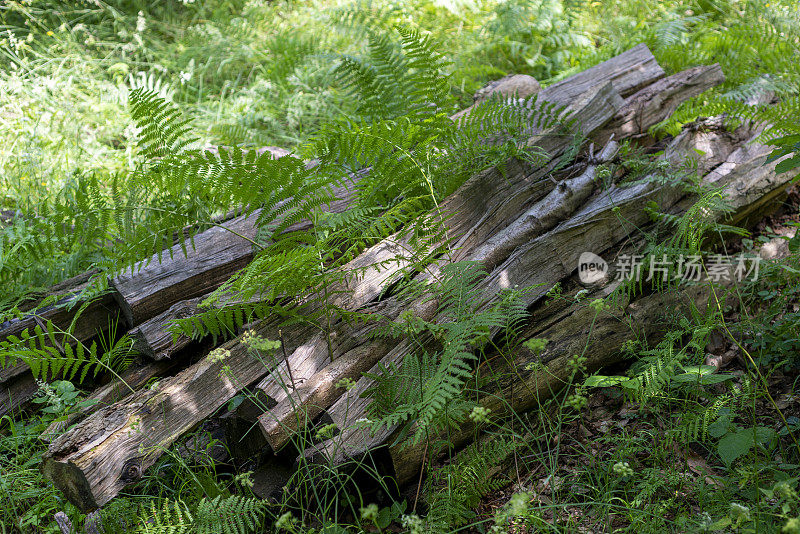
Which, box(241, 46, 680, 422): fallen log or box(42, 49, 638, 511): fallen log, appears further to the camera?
box(241, 46, 680, 422): fallen log

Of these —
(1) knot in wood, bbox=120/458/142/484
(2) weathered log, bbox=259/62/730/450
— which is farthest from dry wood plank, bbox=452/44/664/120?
(1) knot in wood, bbox=120/458/142/484

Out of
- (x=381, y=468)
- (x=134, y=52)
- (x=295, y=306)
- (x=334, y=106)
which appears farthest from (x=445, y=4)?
(x=381, y=468)

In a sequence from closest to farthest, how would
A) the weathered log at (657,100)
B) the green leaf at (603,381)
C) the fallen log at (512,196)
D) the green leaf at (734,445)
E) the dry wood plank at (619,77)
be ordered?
the green leaf at (734,445) < the green leaf at (603,381) < the fallen log at (512,196) < the weathered log at (657,100) < the dry wood plank at (619,77)

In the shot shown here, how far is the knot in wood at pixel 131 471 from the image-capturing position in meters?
2.44

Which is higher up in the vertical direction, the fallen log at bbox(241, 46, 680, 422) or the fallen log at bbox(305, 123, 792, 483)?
the fallen log at bbox(241, 46, 680, 422)

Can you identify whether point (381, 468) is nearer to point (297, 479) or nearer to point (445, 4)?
point (297, 479)

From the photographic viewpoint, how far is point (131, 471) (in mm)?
2457

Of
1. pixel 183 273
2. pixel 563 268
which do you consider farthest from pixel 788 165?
pixel 183 273

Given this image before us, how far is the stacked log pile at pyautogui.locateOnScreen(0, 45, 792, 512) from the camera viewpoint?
8.06 ft

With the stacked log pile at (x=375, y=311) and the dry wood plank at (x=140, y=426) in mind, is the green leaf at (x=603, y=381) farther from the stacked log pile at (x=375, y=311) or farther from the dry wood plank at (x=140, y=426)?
the dry wood plank at (x=140, y=426)

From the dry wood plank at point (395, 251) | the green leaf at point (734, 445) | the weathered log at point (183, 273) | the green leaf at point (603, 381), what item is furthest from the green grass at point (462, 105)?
the weathered log at point (183, 273)

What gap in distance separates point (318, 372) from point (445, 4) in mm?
4867

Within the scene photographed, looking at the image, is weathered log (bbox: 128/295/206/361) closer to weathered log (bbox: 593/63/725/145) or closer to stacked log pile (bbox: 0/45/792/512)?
stacked log pile (bbox: 0/45/792/512)

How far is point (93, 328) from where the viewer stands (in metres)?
3.18
